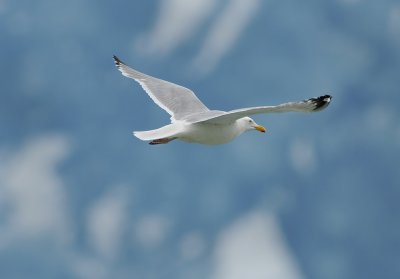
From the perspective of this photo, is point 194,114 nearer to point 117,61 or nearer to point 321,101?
point 321,101

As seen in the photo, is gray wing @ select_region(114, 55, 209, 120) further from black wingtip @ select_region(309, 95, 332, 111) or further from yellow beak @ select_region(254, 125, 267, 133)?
black wingtip @ select_region(309, 95, 332, 111)

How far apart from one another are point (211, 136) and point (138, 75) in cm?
263

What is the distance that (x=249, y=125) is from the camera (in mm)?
11531

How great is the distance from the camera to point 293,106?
9172mm

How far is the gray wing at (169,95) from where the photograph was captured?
37.5 ft

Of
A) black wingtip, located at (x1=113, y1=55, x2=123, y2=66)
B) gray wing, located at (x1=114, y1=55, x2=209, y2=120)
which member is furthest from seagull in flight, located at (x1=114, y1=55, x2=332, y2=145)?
black wingtip, located at (x1=113, y1=55, x2=123, y2=66)

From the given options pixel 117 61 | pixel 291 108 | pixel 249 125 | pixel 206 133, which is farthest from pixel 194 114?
pixel 117 61

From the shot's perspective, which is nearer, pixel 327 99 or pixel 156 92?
pixel 327 99

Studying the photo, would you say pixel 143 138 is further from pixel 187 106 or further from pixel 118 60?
pixel 118 60

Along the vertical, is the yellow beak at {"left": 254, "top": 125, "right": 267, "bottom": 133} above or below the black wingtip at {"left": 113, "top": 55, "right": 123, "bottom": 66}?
below

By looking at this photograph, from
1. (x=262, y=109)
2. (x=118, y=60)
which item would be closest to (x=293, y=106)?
(x=262, y=109)

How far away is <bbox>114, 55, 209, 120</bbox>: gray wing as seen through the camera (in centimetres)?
1143

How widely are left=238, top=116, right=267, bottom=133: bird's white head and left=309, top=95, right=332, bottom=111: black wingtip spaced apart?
1.85m

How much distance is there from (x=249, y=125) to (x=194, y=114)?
952mm
